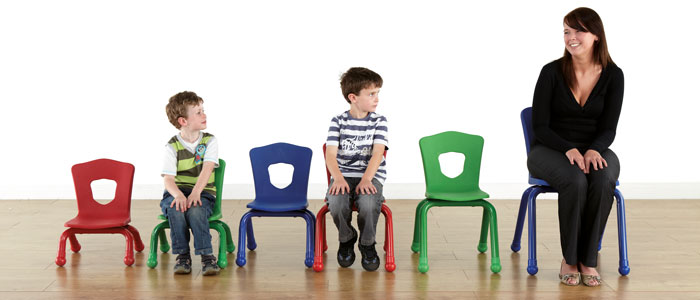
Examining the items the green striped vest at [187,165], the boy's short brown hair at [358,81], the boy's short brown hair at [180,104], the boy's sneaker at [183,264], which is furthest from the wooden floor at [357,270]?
the boy's short brown hair at [358,81]

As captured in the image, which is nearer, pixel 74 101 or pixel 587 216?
pixel 587 216

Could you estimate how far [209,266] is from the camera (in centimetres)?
335

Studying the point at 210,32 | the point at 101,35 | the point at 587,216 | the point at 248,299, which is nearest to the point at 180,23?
the point at 210,32

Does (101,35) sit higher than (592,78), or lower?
higher

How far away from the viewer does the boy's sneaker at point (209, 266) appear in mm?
3343

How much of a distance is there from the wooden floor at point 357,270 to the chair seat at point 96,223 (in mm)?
199

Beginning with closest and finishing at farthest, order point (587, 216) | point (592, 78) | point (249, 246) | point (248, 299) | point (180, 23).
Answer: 1. point (248, 299)
2. point (587, 216)
3. point (592, 78)
4. point (249, 246)
5. point (180, 23)

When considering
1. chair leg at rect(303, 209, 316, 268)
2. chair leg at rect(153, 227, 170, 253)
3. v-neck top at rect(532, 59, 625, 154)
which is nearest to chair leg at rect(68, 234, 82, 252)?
chair leg at rect(153, 227, 170, 253)

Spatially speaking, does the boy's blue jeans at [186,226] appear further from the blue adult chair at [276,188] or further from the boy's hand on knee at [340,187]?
the boy's hand on knee at [340,187]

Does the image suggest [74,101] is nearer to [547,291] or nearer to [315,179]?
[315,179]

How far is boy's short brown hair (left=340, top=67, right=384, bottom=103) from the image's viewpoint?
3500mm

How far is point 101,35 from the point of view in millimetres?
5465

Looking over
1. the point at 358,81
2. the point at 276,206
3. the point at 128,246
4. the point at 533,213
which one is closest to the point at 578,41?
the point at 533,213

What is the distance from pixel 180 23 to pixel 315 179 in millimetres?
1508
